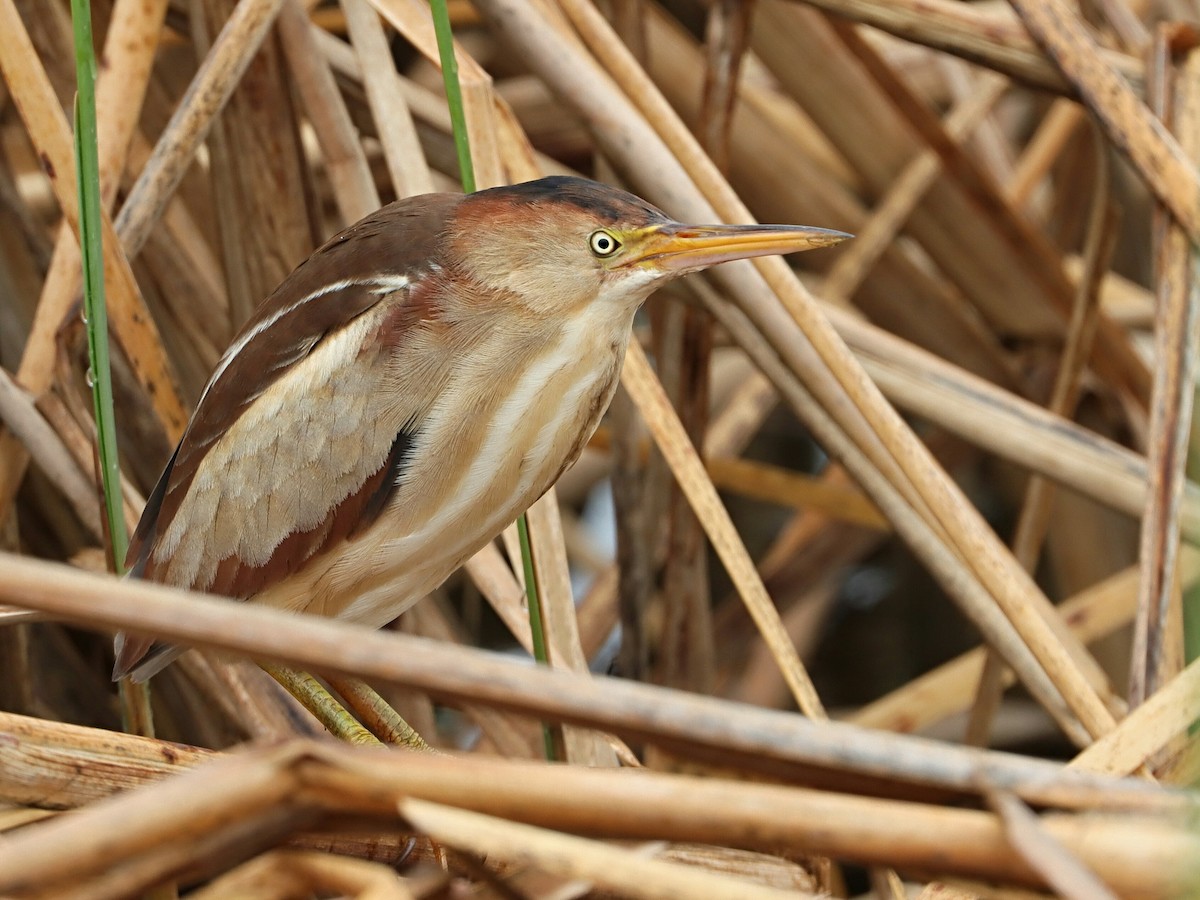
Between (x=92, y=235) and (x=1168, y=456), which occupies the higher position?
(x=92, y=235)

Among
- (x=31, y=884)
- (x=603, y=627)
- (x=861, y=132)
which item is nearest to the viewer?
(x=31, y=884)

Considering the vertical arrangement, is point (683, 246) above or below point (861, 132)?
below

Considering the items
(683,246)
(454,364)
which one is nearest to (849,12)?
(683,246)

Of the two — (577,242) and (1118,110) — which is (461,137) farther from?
(1118,110)

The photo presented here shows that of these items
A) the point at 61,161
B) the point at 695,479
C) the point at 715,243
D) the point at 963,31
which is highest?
the point at 61,161

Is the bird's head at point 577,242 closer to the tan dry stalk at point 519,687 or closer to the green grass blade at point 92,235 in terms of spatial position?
the green grass blade at point 92,235

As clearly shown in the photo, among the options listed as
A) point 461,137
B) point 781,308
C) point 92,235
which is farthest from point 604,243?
point 92,235

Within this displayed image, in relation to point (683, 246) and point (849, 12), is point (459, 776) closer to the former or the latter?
point (683, 246)

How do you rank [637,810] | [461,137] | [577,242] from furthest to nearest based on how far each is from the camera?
[577,242] < [461,137] < [637,810]
